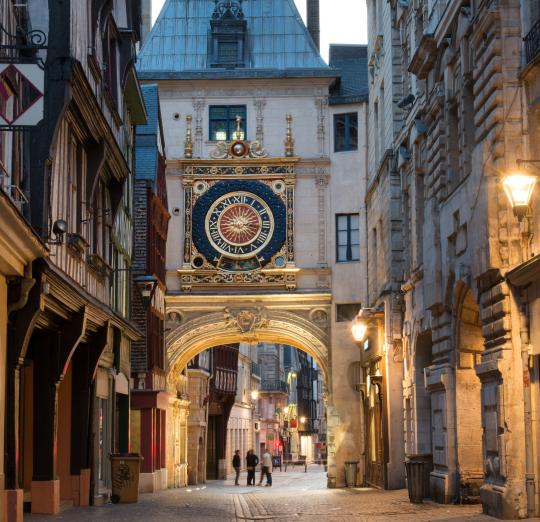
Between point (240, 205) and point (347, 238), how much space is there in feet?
11.4

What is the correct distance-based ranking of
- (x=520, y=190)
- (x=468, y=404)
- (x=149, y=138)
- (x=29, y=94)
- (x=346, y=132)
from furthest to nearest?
(x=346, y=132), (x=149, y=138), (x=468, y=404), (x=520, y=190), (x=29, y=94)

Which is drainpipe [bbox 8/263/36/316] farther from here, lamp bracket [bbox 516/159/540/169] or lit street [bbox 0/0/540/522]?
lamp bracket [bbox 516/159/540/169]

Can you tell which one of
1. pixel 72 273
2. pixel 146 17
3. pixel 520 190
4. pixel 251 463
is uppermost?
pixel 146 17

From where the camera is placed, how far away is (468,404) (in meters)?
21.3

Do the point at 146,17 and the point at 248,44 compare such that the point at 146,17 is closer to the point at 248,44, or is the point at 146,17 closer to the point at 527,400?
the point at 248,44

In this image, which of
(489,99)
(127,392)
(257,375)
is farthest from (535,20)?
(257,375)

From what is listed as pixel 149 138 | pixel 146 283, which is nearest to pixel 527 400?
pixel 146 283

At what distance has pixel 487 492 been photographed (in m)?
17.5

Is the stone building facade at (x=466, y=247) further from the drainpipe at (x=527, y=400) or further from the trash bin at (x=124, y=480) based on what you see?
the trash bin at (x=124, y=480)

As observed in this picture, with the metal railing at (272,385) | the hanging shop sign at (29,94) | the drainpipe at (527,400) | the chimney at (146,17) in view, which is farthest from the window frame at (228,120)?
the metal railing at (272,385)

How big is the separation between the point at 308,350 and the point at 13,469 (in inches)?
998

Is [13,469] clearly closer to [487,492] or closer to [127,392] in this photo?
[487,492]

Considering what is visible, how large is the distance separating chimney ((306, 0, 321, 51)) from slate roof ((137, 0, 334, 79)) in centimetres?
269

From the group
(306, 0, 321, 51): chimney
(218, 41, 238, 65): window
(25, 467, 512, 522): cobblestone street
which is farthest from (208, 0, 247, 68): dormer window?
(25, 467, 512, 522): cobblestone street
